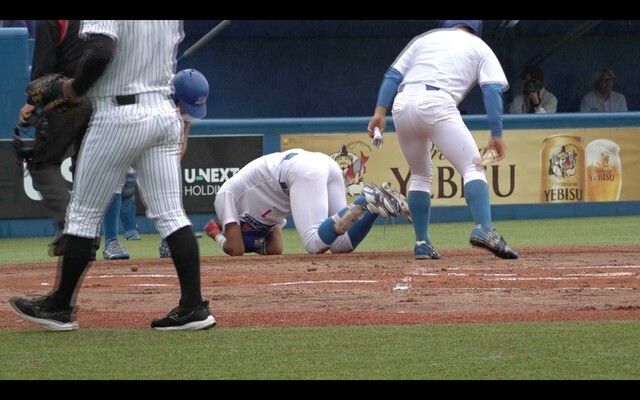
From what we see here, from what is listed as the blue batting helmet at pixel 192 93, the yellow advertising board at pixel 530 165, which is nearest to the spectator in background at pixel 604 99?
the yellow advertising board at pixel 530 165

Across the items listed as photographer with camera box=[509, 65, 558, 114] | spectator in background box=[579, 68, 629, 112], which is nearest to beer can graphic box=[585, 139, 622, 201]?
photographer with camera box=[509, 65, 558, 114]

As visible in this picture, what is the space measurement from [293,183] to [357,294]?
2.52m

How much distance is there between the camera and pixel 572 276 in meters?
8.00

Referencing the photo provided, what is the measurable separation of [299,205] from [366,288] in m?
2.24

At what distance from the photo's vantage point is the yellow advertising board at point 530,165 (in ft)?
47.5

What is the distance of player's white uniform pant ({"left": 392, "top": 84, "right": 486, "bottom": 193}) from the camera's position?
9008 millimetres

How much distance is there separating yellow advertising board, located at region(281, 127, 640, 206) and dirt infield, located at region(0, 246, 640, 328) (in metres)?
4.47

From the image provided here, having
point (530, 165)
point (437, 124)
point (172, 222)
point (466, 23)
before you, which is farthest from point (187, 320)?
point (530, 165)

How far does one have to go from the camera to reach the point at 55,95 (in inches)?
239

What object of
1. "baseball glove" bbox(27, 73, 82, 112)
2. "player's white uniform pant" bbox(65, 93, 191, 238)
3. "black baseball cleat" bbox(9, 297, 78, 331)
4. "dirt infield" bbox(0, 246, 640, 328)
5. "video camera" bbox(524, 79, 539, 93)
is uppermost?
"video camera" bbox(524, 79, 539, 93)

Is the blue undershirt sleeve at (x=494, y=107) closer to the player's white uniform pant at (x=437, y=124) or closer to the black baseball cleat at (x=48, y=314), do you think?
the player's white uniform pant at (x=437, y=124)

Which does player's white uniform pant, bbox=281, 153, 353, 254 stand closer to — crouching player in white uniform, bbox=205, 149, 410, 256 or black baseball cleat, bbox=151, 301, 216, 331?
crouching player in white uniform, bbox=205, 149, 410, 256

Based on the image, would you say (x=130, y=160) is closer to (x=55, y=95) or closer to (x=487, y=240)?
(x=55, y=95)

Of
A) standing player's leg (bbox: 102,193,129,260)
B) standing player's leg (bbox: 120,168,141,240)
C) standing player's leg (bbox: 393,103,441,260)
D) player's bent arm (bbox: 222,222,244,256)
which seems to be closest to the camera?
standing player's leg (bbox: 393,103,441,260)
